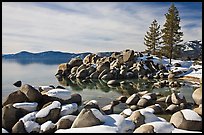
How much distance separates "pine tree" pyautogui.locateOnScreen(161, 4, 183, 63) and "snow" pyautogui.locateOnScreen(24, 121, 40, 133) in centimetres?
2970

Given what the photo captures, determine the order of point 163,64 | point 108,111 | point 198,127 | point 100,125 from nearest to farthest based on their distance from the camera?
point 100,125 → point 198,127 → point 108,111 → point 163,64

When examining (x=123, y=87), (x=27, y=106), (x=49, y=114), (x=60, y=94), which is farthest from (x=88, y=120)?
(x=123, y=87)

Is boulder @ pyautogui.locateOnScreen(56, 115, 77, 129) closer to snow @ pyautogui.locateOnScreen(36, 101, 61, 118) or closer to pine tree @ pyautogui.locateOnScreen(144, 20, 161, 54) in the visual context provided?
snow @ pyautogui.locateOnScreen(36, 101, 61, 118)

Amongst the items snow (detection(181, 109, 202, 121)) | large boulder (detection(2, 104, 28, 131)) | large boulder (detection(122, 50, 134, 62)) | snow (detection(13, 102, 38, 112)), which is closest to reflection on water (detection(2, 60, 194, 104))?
snow (detection(13, 102, 38, 112))

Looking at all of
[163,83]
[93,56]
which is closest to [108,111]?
[163,83]

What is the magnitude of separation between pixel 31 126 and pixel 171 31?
3066 centimetres

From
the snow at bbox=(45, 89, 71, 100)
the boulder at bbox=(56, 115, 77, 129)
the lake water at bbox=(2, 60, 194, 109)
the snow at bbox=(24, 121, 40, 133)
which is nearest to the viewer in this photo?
the boulder at bbox=(56, 115, 77, 129)

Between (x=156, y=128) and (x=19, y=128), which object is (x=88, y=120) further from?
(x=19, y=128)

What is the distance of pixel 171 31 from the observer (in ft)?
119

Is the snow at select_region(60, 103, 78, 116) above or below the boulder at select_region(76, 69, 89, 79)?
below

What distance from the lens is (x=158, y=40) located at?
4191 cm

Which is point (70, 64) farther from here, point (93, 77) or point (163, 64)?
point (163, 64)

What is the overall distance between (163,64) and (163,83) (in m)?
12.4

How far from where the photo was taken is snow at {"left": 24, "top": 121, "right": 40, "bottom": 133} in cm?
834
